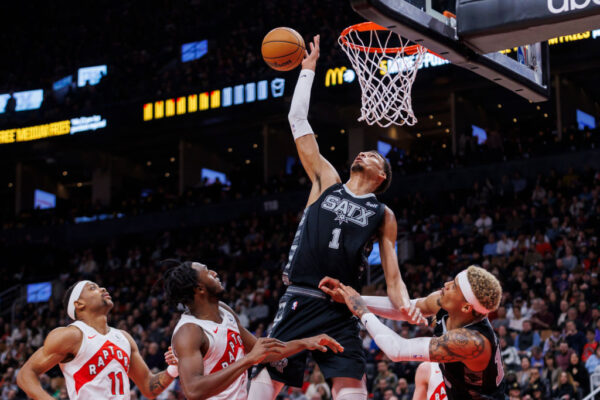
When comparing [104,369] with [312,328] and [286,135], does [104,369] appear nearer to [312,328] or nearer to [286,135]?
[312,328]

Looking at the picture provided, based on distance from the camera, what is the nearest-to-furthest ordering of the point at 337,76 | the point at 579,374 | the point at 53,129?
the point at 579,374 → the point at 337,76 → the point at 53,129

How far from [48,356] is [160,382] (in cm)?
78

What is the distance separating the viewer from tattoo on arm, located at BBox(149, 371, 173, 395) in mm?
5703

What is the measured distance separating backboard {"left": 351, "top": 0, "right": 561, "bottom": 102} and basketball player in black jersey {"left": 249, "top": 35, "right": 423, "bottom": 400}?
0.95 meters

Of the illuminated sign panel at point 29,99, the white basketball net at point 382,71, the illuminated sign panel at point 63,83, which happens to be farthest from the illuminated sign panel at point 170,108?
the white basketball net at point 382,71

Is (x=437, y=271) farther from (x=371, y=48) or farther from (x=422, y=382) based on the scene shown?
(x=422, y=382)

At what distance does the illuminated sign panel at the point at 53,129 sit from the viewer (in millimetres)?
25094

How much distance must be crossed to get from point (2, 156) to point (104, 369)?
86.6 ft

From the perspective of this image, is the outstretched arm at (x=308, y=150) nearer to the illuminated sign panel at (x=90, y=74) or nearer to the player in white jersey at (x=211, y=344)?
the player in white jersey at (x=211, y=344)

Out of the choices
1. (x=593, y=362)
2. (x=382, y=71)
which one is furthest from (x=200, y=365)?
(x=593, y=362)

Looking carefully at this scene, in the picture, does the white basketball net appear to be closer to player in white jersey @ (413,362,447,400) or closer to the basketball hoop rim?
the basketball hoop rim

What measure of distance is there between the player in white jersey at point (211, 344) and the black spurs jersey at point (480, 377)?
726 mm

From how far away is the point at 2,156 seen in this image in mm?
30266

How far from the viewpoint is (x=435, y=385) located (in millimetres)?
5754
